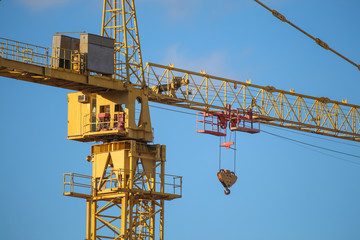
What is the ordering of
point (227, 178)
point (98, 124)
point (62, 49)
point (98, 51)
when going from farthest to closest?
point (227, 178) → point (98, 124) → point (98, 51) → point (62, 49)

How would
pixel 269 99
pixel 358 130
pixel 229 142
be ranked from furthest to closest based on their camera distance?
1. pixel 358 130
2. pixel 269 99
3. pixel 229 142

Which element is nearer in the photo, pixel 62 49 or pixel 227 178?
pixel 62 49

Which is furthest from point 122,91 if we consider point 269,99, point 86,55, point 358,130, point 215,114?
point 358,130

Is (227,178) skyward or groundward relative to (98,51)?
groundward

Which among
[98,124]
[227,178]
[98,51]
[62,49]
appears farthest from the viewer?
[227,178]

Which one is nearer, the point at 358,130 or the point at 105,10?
the point at 105,10

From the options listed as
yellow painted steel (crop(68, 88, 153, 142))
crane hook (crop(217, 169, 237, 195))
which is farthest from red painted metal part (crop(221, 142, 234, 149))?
yellow painted steel (crop(68, 88, 153, 142))

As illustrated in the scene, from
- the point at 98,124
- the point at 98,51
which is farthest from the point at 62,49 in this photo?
the point at 98,124

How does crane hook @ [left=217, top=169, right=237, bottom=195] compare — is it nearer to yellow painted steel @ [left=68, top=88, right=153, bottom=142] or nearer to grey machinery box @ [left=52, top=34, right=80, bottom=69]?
yellow painted steel @ [left=68, top=88, right=153, bottom=142]

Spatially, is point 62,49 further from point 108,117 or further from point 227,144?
point 227,144

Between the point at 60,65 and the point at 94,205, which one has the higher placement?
the point at 60,65

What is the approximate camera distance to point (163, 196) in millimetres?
76188

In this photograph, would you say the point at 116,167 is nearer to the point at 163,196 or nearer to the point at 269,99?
the point at 163,196

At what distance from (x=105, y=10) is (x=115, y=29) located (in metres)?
1.71
